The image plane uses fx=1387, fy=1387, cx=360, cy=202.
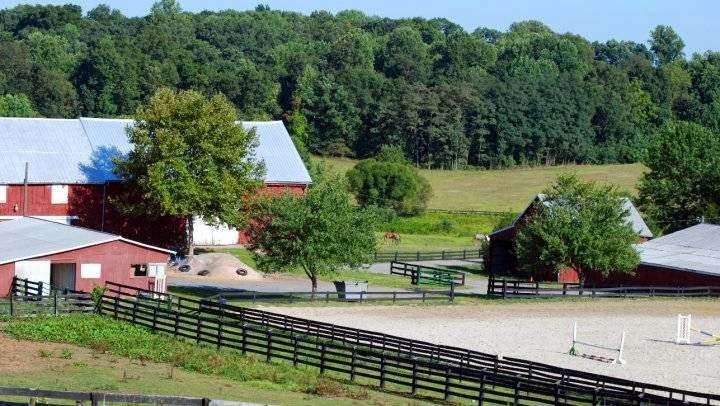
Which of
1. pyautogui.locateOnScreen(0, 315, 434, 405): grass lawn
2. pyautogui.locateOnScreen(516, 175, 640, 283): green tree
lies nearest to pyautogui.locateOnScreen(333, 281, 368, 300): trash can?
pyautogui.locateOnScreen(516, 175, 640, 283): green tree

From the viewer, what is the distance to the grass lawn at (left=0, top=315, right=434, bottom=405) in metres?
34.8

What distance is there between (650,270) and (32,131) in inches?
1331

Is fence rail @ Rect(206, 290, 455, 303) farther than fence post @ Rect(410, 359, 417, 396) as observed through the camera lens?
Yes

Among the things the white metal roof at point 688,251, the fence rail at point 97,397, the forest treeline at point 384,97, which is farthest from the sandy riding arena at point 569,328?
the forest treeline at point 384,97

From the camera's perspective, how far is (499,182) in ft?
449

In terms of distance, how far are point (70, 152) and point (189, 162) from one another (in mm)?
8017

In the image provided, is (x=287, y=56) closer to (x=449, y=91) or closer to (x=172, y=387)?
(x=449, y=91)

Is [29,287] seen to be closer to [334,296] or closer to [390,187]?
[334,296]

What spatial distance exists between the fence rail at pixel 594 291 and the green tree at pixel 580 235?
1.29 metres

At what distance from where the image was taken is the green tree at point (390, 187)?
109m

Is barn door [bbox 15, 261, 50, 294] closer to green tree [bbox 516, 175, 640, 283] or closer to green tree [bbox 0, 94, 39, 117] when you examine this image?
green tree [bbox 516, 175, 640, 283]

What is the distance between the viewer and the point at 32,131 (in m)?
75.4

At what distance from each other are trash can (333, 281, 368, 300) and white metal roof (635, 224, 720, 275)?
59.8 feet

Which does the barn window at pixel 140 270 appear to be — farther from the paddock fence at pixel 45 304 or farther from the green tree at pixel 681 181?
the green tree at pixel 681 181
